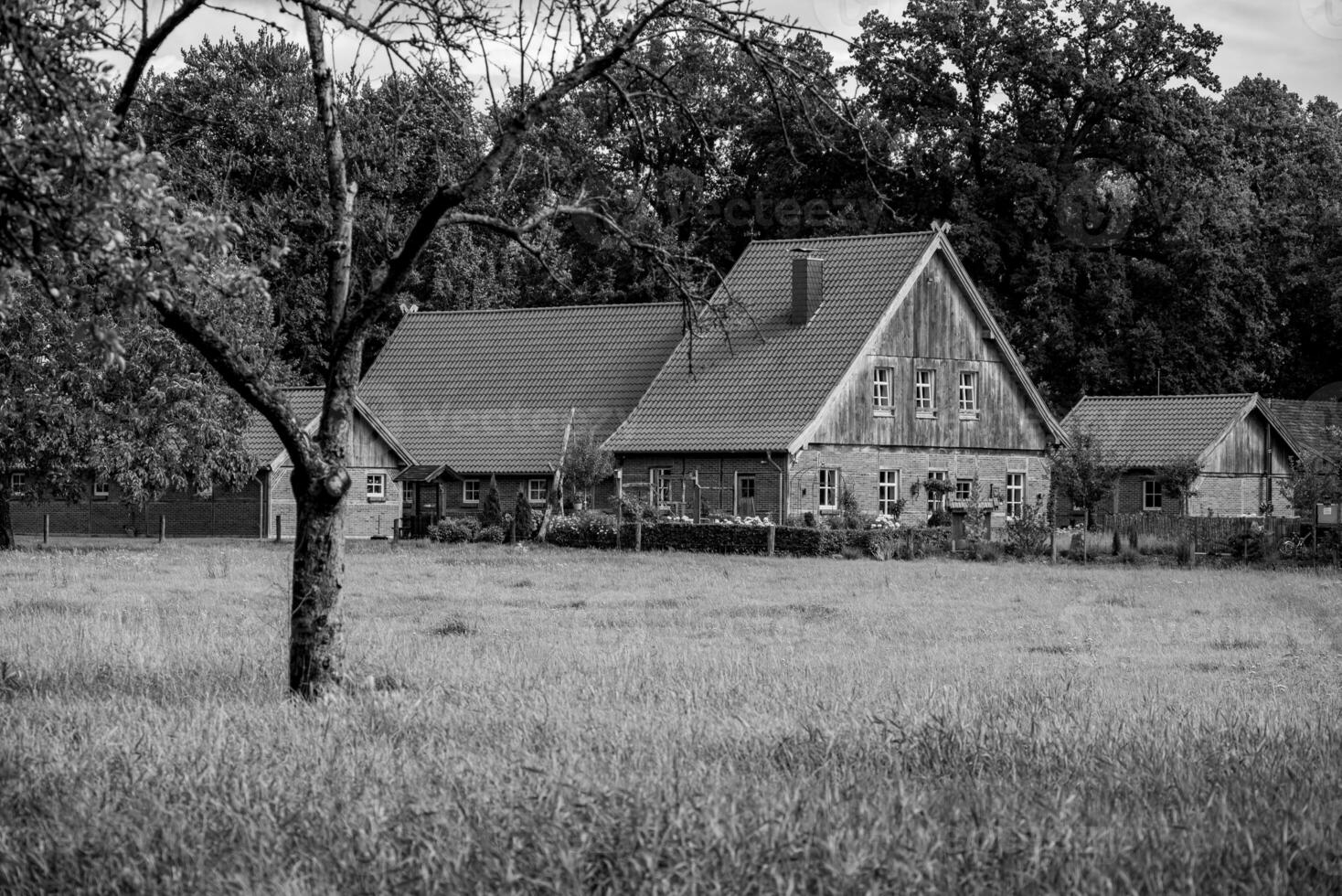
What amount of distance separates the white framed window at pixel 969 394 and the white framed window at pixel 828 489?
5.83m

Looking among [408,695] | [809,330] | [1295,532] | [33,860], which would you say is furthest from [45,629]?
[809,330]

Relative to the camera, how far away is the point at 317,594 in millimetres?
12070

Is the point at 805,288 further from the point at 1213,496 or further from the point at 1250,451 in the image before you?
the point at 1250,451

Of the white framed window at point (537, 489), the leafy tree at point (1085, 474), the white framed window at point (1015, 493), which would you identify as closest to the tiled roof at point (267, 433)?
the white framed window at point (537, 489)

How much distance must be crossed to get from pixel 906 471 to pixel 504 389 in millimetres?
12738

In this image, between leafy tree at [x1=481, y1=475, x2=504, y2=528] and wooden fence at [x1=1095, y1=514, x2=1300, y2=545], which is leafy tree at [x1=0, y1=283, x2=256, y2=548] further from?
wooden fence at [x1=1095, y1=514, x2=1300, y2=545]

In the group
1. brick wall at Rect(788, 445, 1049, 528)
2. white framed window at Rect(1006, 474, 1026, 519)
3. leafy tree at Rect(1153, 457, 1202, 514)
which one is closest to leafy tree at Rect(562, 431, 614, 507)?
brick wall at Rect(788, 445, 1049, 528)

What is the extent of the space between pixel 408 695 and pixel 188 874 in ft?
15.2

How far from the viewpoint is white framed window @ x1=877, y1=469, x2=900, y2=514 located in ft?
161

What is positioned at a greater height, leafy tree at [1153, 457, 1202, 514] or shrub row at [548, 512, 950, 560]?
leafy tree at [1153, 457, 1202, 514]

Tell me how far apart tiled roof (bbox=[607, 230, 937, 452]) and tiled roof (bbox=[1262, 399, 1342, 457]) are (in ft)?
57.0

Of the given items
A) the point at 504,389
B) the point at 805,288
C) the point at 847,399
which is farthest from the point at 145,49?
the point at 504,389

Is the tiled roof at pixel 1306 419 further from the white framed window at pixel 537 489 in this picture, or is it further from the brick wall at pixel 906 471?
the white framed window at pixel 537 489

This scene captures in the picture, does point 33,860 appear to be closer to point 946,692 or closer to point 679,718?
point 679,718
